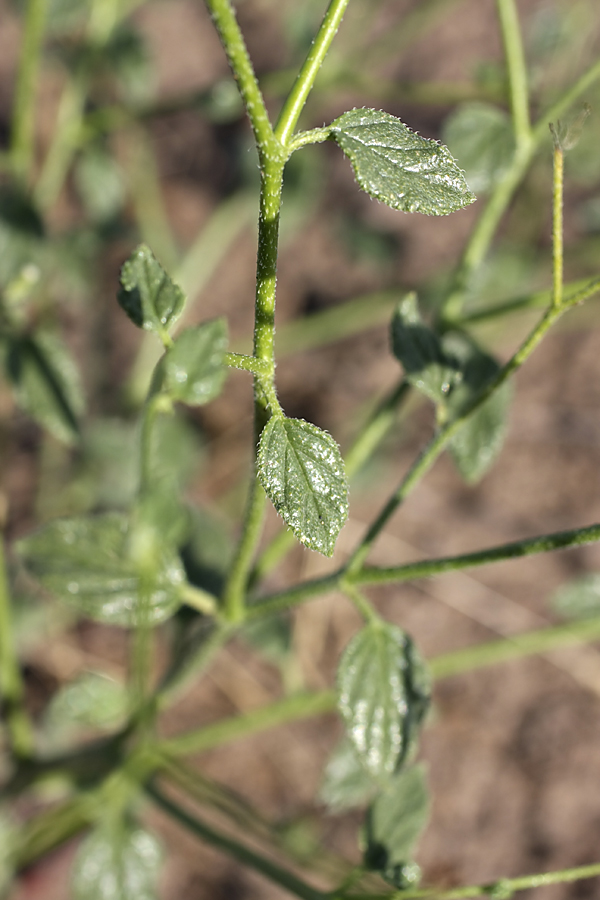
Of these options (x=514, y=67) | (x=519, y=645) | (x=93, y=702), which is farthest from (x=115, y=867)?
(x=514, y=67)

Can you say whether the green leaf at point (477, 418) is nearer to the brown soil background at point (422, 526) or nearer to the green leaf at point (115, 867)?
the green leaf at point (115, 867)

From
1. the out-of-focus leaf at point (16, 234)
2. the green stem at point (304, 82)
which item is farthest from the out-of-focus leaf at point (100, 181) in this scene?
the green stem at point (304, 82)

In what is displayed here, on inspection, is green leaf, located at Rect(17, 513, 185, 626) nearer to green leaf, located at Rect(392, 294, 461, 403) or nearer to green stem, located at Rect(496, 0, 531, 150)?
green leaf, located at Rect(392, 294, 461, 403)

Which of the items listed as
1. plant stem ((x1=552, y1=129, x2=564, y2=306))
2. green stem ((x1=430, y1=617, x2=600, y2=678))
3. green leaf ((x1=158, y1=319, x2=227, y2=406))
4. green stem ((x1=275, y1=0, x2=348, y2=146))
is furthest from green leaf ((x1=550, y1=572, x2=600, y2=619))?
green stem ((x1=275, y1=0, x2=348, y2=146))

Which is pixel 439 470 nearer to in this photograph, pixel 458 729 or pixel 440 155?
pixel 458 729

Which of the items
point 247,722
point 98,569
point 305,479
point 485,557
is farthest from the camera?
point 247,722

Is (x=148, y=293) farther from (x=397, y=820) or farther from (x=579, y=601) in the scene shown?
(x=579, y=601)
